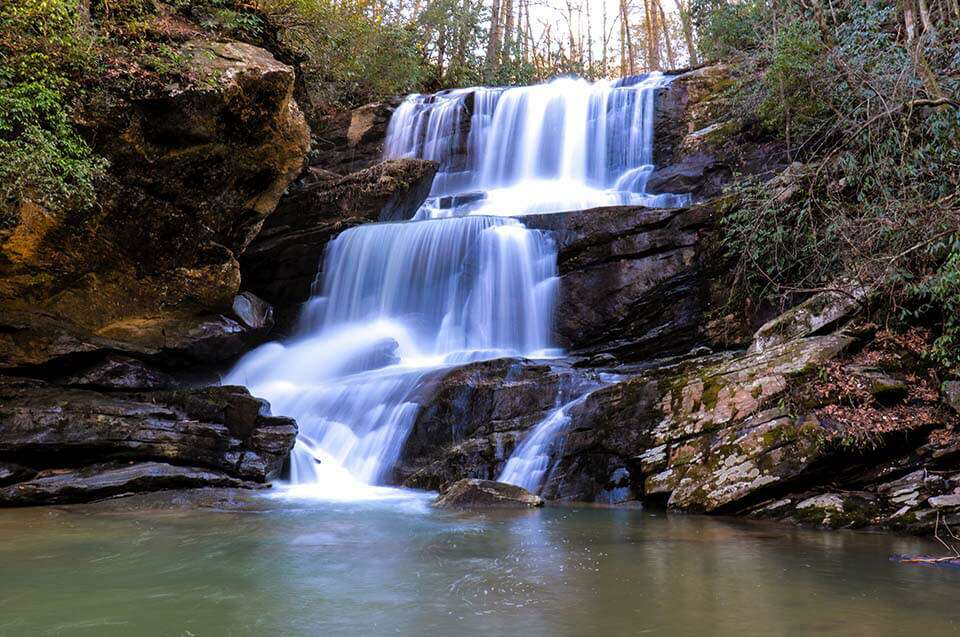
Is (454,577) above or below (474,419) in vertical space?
below

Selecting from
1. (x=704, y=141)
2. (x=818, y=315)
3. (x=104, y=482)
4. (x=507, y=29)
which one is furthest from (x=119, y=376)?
(x=507, y=29)

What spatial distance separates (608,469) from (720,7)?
54.9 feet

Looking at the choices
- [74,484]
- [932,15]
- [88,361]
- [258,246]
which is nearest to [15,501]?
[74,484]

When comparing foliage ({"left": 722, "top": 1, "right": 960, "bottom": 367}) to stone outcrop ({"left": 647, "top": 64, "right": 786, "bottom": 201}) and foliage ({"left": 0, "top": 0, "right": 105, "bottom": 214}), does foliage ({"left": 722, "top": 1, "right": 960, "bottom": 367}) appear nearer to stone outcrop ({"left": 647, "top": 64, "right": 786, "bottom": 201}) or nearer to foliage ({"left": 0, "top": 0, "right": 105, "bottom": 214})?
stone outcrop ({"left": 647, "top": 64, "right": 786, "bottom": 201})

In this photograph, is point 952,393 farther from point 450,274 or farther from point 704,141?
point 704,141

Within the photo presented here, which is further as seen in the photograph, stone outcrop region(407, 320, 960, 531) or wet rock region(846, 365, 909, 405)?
wet rock region(846, 365, 909, 405)

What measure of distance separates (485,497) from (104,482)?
4358 mm

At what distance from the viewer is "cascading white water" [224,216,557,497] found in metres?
10.7

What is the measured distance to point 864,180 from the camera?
9.68 meters

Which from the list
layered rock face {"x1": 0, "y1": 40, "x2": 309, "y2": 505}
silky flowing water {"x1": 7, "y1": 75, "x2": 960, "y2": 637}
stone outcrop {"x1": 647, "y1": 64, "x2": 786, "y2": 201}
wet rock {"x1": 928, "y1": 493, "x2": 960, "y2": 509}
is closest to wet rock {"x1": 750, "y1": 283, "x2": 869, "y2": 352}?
wet rock {"x1": 928, "y1": 493, "x2": 960, "y2": 509}

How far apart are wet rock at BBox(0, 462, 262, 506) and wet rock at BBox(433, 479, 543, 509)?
2745 millimetres

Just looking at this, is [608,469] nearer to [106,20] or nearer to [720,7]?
[106,20]

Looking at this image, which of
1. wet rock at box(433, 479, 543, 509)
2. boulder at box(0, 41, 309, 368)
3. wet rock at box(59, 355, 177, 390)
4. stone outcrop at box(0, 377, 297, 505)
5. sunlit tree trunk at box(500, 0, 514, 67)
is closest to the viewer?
wet rock at box(433, 479, 543, 509)

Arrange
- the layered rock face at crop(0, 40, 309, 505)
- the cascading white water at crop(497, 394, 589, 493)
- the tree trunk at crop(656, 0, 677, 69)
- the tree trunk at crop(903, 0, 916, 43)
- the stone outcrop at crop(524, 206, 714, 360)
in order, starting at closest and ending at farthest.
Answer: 1. the layered rock face at crop(0, 40, 309, 505)
2. the cascading white water at crop(497, 394, 589, 493)
3. the tree trunk at crop(903, 0, 916, 43)
4. the stone outcrop at crop(524, 206, 714, 360)
5. the tree trunk at crop(656, 0, 677, 69)
